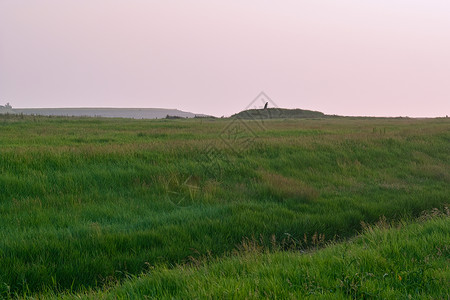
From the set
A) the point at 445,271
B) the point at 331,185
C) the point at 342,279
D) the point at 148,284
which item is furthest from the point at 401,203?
the point at 148,284

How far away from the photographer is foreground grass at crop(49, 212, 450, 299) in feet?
13.4

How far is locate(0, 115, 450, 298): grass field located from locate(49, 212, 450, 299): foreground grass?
0.14 ft

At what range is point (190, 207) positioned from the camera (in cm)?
959

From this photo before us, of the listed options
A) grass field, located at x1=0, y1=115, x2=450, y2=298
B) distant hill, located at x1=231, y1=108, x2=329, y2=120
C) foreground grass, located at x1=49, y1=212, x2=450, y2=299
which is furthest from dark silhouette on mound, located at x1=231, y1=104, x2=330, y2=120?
foreground grass, located at x1=49, y1=212, x2=450, y2=299

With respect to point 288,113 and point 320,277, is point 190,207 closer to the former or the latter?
point 320,277

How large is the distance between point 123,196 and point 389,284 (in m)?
7.39

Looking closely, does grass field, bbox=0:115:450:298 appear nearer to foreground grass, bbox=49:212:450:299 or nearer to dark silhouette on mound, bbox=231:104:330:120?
foreground grass, bbox=49:212:450:299

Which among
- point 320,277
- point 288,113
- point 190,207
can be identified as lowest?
point 190,207

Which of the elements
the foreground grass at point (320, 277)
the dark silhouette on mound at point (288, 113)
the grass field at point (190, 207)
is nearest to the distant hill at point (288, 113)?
the dark silhouette on mound at point (288, 113)

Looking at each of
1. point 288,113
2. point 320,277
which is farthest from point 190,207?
point 288,113

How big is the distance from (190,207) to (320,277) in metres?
5.42

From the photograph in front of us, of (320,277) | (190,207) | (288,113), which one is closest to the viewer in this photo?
(320,277)

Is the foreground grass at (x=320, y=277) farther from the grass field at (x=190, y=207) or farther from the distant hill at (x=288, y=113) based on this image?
the distant hill at (x=288, y=113)

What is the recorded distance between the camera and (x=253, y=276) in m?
4.62
